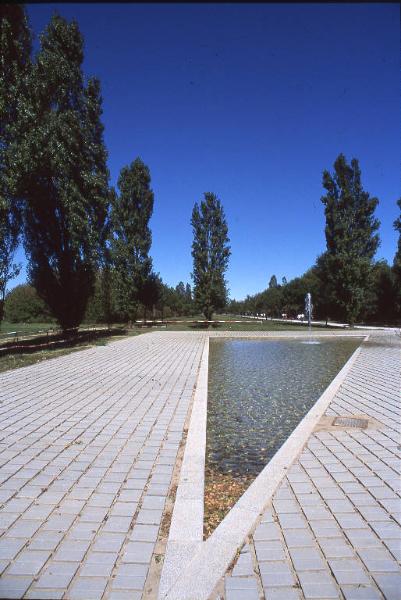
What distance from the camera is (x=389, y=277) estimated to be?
47.8m

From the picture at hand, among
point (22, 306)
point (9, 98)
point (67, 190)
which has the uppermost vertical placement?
point (9, 98)

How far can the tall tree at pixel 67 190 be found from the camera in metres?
18.5

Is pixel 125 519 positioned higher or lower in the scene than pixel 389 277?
lower

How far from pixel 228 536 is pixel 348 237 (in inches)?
1305

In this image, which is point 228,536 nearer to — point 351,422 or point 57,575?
point 57,575

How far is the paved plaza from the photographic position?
7.97 feet

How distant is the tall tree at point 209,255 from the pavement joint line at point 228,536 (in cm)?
2947

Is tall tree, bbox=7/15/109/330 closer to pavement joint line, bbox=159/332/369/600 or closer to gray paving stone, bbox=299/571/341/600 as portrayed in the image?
pavement joint line, bbox=159/332/369/600

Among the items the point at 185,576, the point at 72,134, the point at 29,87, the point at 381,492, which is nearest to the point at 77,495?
the point at 185,576

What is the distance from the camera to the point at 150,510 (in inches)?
131

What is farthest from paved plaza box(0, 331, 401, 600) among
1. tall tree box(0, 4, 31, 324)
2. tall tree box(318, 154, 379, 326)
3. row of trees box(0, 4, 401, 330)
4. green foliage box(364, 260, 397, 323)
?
green foliage box(364, 260, 397, 323)

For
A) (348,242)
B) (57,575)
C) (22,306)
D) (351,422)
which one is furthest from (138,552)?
(22,306)

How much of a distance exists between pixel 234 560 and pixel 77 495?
5.54 ft

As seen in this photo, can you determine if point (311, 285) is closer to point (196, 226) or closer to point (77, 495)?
point (196, 226)
